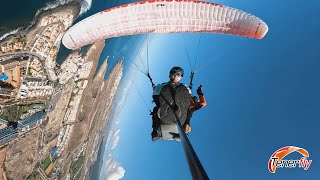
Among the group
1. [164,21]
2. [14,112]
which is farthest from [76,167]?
[164,21]

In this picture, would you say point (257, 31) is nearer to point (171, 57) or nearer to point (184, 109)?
point (184, 109)

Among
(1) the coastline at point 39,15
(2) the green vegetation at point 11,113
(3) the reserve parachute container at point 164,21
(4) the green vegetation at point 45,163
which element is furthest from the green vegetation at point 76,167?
(3) the reserve parachute container at point 164,21

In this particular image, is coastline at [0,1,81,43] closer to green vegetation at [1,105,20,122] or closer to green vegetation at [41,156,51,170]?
green vegetation at [1,105,20,122]

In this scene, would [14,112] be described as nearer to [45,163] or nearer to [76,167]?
[45,163]

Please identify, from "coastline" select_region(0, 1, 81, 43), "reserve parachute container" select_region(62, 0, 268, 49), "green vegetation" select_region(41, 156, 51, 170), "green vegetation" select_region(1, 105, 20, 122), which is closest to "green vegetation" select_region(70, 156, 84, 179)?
"green vegetation" select_region(41, 156, 51, 170)

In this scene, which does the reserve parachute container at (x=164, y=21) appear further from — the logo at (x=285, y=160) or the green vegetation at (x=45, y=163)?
the logo at (x=285, y=160)
